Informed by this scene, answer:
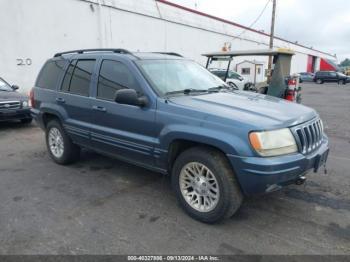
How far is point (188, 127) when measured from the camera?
11.4 feet

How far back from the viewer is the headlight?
10.2 ft

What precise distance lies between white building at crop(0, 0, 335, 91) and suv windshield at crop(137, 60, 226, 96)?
12.4 meters

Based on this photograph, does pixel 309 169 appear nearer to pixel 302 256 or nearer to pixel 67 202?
pixel 302 256

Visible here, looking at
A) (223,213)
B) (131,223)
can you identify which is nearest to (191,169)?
(223,213)

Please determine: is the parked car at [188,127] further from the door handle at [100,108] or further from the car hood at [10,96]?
the car hood at [10,96]

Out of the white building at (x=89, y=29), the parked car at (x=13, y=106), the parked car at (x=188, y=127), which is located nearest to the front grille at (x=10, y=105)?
the parked car at (x=13, y=106)

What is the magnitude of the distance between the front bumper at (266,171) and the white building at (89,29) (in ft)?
46.4

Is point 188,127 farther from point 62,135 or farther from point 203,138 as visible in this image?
point 62,135

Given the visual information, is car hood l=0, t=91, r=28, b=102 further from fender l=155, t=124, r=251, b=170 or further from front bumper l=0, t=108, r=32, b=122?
fender l=155, t=124, r=251, b=170

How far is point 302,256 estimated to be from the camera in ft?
9.72

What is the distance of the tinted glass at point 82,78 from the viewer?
188 inches

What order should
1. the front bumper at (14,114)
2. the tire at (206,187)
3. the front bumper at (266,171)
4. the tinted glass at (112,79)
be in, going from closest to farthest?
1. the front bumper at (266,171)
2. the tire at (206,187)
3. the tinted glass at (112,79)
4. the front bumper at (14,114)

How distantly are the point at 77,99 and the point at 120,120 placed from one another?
104 cm

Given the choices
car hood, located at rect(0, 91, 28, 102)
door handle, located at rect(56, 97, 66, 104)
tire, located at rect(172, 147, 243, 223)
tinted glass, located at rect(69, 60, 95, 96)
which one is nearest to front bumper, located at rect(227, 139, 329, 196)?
tire, located at rect(172, 147, 243, 223)
